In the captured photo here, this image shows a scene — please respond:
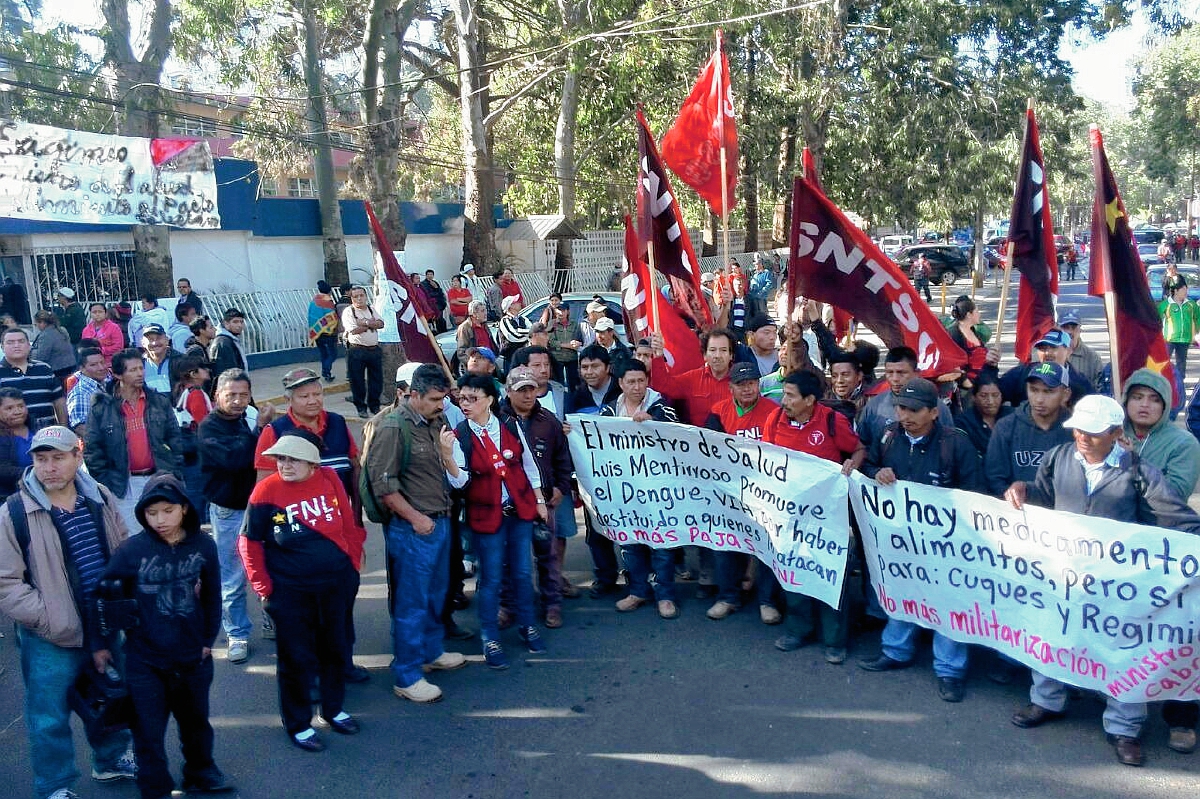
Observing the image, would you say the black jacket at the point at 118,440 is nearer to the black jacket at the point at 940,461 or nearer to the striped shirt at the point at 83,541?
the striped shirt at the point at 83,541

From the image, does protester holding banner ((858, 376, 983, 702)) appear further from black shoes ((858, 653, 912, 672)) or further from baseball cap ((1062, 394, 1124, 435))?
baseball cap ((1062, 394, 1124, 435))

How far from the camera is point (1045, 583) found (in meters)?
4.56

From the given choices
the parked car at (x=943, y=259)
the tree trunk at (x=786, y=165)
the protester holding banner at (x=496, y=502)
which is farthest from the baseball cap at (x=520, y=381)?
the parked car at (x=943, y=259)

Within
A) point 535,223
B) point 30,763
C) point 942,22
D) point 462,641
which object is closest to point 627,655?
point 462,641

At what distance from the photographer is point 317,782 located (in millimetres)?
4332

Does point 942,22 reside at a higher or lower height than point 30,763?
higher

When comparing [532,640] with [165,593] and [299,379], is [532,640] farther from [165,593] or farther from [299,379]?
[165,593]

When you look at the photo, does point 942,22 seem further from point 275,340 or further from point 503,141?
point 275,340

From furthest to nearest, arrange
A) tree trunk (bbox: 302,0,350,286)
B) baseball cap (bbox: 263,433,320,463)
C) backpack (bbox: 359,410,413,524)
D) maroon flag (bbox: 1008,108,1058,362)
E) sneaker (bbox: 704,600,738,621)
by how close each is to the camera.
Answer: tree trunk (bbox: 302,0,350,286) → maroon flag (bbox: 1008,108,1058,362) → sneaker (bbox: 704,600,738,621) → backpack (bbox: 359,410,413,524) → baseball cap (bbox: 263,433,320,463)

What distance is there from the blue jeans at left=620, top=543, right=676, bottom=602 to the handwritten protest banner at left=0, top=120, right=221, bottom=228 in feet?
27.2

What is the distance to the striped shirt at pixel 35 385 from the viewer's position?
7305 millimetres

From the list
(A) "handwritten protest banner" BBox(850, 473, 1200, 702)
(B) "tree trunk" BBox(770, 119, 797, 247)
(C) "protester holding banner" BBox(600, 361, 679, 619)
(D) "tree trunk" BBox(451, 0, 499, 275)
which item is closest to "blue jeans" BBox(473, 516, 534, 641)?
(C) "protester holding banner" BBox(600, 361, 679, 619)

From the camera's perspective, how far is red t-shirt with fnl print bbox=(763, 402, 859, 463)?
5.57m

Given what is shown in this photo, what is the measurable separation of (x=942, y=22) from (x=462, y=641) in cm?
2470
